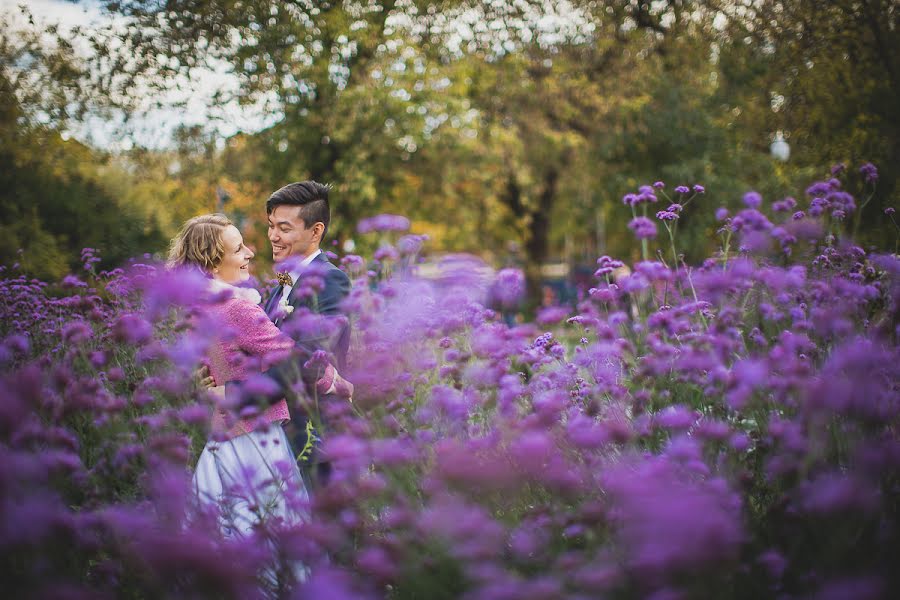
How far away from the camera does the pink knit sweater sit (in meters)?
2.46

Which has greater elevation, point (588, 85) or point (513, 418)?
point (588, 85)

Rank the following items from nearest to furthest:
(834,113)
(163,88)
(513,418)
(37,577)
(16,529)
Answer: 1. (16,529)
2. (37,577)
3. (513,418)
4. (834,113)
5. (163,88)

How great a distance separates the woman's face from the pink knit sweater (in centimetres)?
45

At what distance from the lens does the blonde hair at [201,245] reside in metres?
2.94

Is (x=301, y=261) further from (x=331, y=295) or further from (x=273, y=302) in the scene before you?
(x=273, y=302)

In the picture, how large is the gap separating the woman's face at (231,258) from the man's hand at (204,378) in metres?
0.50

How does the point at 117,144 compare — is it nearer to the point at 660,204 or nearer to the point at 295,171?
the point at 295,171

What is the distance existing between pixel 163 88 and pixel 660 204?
9774 millimetres

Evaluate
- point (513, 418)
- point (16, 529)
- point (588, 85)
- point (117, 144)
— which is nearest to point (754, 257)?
point (513, 418)

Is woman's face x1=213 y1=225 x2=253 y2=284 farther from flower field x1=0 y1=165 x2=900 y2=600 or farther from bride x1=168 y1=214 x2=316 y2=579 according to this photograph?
flower field x1=0 y1=165 x2=900 y2=600

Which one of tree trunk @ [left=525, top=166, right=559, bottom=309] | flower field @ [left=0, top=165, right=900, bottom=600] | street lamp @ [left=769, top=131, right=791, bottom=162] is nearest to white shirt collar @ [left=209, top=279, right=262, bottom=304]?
flower field @ [left=0, top=165, right=900, bottom=600]

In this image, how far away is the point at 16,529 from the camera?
1.35 metres

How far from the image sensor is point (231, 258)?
300cm

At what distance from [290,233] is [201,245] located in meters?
0.46
